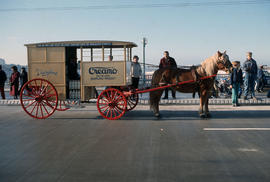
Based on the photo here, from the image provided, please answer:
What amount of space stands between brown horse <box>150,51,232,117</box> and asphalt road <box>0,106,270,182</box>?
741mm

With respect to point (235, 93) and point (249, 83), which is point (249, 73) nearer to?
point (249, 83)

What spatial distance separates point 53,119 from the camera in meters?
9.52

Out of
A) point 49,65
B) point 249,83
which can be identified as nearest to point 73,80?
point 49,65

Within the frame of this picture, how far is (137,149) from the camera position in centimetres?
583

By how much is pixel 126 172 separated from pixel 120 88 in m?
5.58

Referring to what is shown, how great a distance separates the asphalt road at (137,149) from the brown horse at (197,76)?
0.74 meters

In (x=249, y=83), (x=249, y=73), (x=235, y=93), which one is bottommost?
(x=235, y=93)

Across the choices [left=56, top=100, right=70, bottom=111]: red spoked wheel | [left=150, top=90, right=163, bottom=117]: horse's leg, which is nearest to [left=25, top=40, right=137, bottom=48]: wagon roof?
[left=150, top=90, right=163, bottom=117]: horse's leg

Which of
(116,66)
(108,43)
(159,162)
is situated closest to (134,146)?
(159,162)

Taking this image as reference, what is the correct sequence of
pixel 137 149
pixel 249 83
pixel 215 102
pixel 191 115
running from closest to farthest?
1. pixel 137 149
2. pixel 191 115
3. pixel 215 102
4. pixel 249 83

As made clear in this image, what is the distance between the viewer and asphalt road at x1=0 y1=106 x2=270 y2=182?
4445 millimetres

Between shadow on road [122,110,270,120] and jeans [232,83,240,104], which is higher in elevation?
jeans [232,83,240,104]

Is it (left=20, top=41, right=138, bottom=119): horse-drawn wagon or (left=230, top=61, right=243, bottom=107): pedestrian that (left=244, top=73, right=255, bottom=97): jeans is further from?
(left=20, top=41, right=138, bottom=119): horse-drawn wagon

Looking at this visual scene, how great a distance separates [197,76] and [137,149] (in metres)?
4.37
